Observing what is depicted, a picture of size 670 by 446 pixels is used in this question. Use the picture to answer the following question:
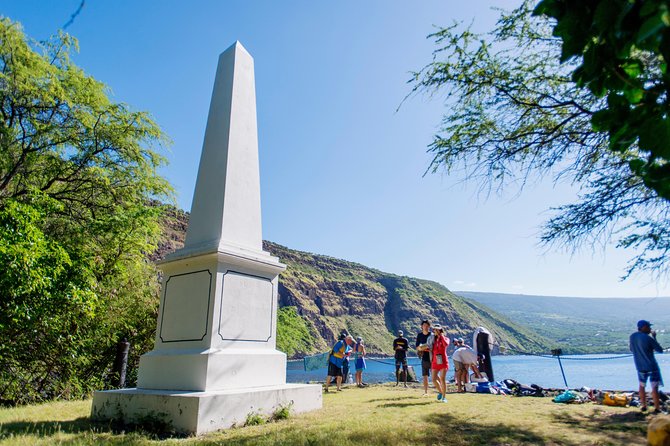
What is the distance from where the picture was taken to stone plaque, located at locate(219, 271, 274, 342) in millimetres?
5961

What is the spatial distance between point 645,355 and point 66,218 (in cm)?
1325

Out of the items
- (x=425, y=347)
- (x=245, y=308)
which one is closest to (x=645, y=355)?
(x=425, y=347)

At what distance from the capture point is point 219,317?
583cm

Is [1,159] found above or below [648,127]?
above

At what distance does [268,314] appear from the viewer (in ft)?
21.7

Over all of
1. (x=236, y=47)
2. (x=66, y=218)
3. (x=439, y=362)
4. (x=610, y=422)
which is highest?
(x=236, y=47)

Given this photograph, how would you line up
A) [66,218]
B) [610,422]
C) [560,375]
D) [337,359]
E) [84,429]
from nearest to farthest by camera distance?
1. [84,429]
2. [610,422]
3. [66,218]
4. [337,359]
5. [560,375]

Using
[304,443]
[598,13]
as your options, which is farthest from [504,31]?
[304,443]

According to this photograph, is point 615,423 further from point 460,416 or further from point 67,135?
point 67,135

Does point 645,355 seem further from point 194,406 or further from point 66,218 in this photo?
point 66,218

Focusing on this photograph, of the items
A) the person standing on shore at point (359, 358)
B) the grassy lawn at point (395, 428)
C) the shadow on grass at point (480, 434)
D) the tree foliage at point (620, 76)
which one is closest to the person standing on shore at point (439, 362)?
the grassy lawn at point (395, 428)

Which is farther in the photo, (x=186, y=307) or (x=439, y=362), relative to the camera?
(x=439, y=362)

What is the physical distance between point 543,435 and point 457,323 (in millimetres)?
138545

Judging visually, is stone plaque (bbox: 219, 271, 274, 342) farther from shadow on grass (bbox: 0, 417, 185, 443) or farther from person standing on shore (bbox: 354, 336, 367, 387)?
person standing on shore (bbox: 354, 336, 367, 387)
